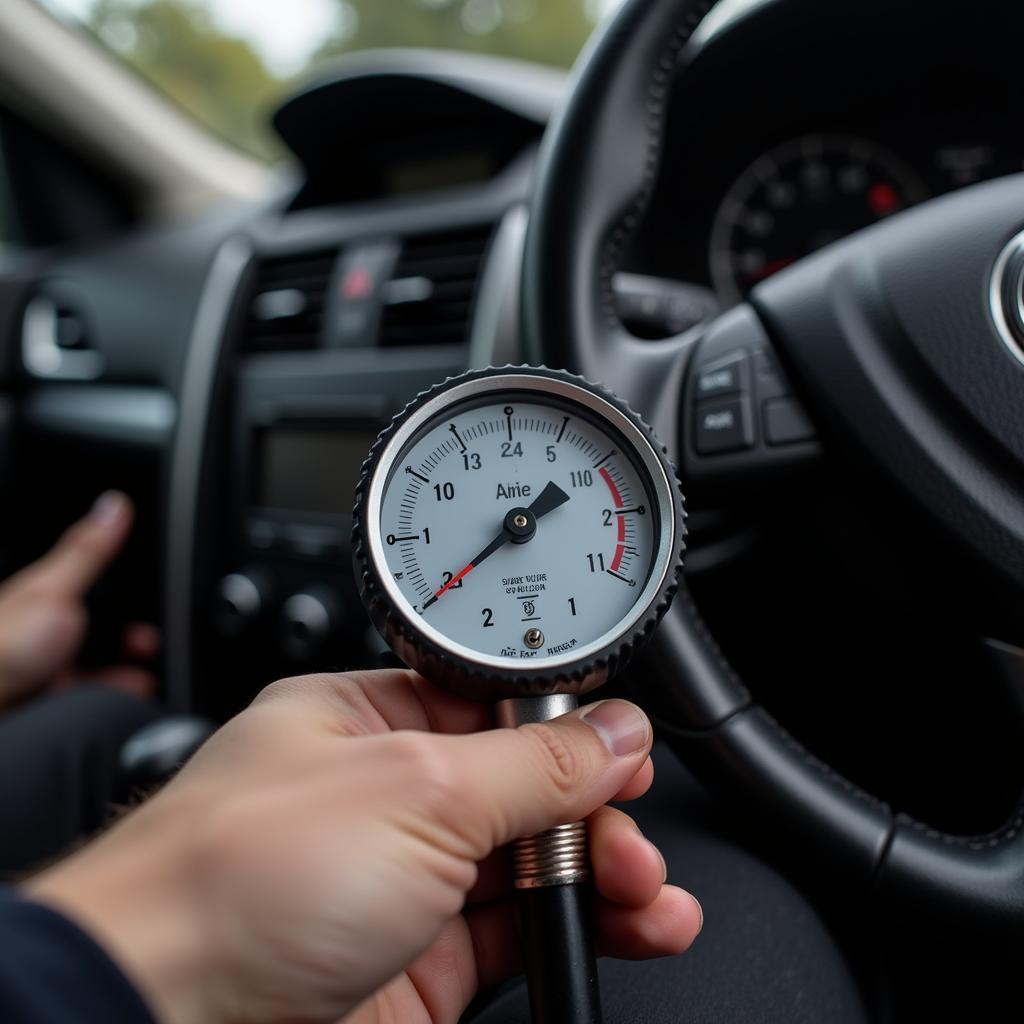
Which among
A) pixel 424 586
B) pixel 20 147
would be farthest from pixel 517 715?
pixel 20 147

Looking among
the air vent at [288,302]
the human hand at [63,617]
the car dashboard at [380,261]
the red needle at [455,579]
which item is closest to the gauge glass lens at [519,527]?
the red needle at [455,579]

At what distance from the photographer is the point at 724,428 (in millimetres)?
1060

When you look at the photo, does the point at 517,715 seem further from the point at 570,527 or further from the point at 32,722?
the point at 32,722

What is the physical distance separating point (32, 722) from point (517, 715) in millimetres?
1258

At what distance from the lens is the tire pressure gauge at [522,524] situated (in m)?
0.85

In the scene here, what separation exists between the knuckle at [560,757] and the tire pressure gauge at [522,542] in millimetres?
45

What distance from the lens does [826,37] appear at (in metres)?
1.58

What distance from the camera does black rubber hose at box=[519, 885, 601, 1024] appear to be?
2.54ft

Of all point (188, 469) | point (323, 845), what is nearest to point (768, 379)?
point (323, 845)

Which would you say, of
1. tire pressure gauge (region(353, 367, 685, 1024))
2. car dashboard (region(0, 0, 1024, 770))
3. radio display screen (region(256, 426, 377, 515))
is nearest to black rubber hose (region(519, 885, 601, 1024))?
tire pressure gauge (region(353, 367, 685, 1024))

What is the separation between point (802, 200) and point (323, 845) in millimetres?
1343

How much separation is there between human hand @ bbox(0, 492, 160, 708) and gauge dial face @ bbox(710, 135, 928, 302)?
4.28 ft

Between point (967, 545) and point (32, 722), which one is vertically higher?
point (967, 545)

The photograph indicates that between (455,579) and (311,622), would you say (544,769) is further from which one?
(311,622)
